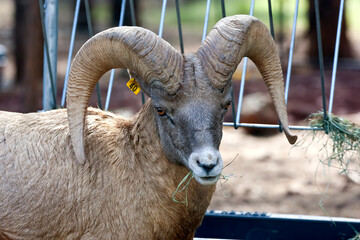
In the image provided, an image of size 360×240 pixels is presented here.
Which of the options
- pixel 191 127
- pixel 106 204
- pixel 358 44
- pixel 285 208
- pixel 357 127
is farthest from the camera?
pixel 358 44

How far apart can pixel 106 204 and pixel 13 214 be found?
0.83 metres

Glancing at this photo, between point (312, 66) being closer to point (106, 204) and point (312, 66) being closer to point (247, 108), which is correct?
point (247, 108)

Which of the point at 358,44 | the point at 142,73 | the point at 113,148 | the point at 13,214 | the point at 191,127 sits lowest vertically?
the point at 358,44

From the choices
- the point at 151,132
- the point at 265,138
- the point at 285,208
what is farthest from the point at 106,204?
the point at 265,138

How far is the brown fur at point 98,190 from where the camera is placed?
493cm

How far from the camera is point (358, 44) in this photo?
71.0 feet

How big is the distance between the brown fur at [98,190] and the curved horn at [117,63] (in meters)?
0.27

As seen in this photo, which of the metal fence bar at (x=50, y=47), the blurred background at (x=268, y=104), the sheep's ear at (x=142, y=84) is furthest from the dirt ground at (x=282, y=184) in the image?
the sheep's ear at (x=142, y=84)

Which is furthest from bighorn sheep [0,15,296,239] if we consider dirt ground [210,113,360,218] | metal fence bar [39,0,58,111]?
dirt ground [210,113,360,218]

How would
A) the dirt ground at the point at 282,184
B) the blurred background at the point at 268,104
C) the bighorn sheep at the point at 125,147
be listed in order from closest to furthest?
the bighorn sheep at the point at 125,147
the dirt ground at the point at 282,184
the blurred background at the point at 268,104

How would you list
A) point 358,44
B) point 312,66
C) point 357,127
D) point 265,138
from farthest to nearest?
point 358,44 → point 312,66 → point 265,138 → point 357,127

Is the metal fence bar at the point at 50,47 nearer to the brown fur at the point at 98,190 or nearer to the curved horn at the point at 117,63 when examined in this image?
the brown fur at the point at 98,190

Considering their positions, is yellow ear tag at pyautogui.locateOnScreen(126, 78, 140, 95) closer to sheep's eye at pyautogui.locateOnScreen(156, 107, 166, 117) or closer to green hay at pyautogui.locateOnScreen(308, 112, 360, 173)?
sheep's eye at pyautogui.locateOnScreen(156, 107, 166, 117)

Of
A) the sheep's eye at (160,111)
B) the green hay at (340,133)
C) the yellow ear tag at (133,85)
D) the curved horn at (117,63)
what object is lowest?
the green hay at (340,133)
